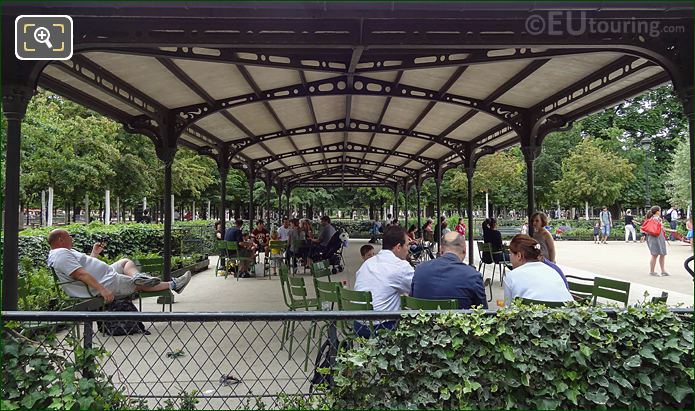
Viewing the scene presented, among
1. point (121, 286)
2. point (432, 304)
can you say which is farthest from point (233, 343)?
point (432, 304)

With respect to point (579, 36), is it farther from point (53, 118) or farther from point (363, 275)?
point (53, 118)

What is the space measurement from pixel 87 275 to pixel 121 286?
0.56 metres

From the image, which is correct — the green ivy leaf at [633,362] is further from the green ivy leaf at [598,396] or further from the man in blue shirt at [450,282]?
the man in blue shirt at [450,282]

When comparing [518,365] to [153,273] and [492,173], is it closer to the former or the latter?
[153,273]

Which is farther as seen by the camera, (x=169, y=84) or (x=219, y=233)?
(x=219, y=233)

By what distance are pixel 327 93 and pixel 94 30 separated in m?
4.81

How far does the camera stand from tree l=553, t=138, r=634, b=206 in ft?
Result: 118

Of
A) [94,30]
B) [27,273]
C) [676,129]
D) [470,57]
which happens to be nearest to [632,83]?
[470,57]

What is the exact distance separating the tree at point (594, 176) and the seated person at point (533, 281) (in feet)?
117

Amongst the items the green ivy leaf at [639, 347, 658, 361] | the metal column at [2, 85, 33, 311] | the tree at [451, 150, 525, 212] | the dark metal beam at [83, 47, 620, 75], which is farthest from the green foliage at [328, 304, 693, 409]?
the tree at [451, 150, 525, 212]

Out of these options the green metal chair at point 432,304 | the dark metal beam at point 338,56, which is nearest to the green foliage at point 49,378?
the green metal chair at point 432,304

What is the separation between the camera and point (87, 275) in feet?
18.7

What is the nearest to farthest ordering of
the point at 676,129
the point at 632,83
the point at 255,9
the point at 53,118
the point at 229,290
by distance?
1. the point at 255,9
2. the point at 632,83
3. the point at 229,290
4. the point at 53,118
5. the point at 676,129

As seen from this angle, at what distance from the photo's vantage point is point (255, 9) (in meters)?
3.63
